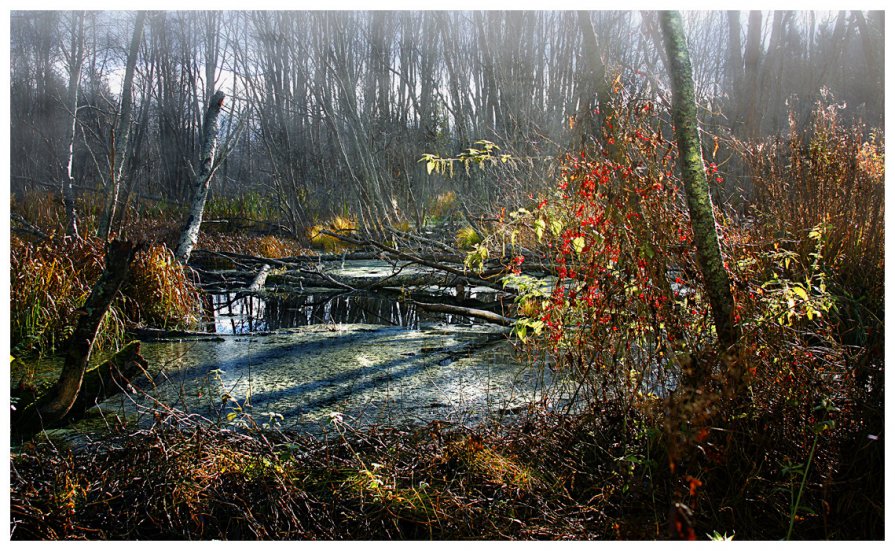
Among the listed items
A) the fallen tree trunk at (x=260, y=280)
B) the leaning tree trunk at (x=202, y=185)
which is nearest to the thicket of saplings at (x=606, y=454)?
the fallen tree trunk at (x=260, y=280)

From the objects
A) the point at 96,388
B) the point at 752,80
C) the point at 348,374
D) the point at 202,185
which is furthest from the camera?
the point at 752,80

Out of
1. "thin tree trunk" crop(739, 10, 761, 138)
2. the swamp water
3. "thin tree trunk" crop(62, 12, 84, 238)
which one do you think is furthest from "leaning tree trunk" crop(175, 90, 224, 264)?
"thin tree trunk" crop(739, 10, 761, 138)

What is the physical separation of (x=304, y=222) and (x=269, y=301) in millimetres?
3324

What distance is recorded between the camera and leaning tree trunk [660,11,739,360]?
69.8 inches

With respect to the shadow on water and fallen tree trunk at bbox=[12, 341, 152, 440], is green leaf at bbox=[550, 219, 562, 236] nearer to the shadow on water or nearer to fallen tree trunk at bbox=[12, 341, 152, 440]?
the shadow on water

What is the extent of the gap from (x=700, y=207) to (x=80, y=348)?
2.10 metres

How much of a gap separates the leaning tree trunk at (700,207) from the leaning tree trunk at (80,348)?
1.83m

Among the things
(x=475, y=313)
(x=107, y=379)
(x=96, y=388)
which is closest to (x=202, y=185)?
(x=475, y=313)

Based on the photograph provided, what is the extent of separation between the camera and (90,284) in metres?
4.19

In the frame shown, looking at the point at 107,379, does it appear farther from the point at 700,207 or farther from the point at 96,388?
the point at 700,207

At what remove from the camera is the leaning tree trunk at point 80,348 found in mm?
2389

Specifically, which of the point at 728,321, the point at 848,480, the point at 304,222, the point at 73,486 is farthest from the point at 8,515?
the point at 304,222

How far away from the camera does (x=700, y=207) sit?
5.82 feet

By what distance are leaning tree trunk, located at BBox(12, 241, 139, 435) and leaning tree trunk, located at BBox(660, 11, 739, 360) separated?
183 cm
